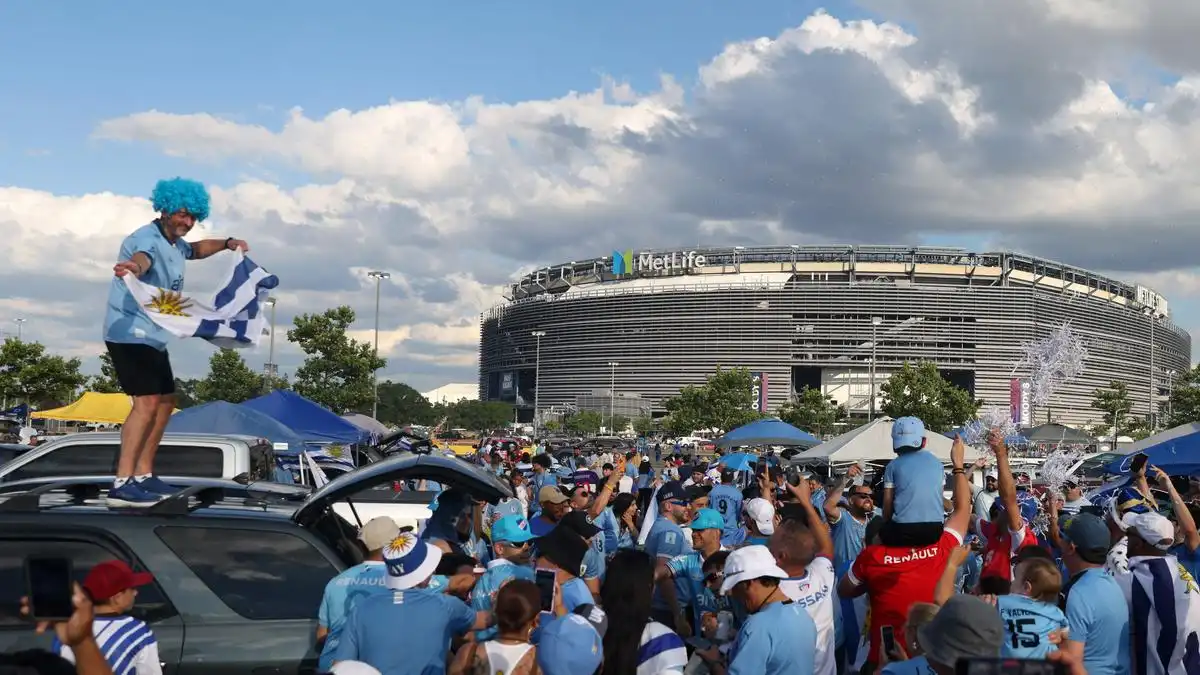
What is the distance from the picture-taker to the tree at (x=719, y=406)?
300 feet

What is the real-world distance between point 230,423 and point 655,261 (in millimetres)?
134126

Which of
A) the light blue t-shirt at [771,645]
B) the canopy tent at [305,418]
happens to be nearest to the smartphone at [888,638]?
the light blue t-shirt at [771,645]

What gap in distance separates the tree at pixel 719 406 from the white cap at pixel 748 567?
8597 centimetres

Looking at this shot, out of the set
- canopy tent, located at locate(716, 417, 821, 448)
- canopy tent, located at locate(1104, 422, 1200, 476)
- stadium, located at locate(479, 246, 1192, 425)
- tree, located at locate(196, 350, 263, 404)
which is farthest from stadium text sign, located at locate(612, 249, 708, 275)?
canopy tent, located at locate(1104, 422, 1200, 476)

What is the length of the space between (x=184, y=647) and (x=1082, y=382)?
132 m

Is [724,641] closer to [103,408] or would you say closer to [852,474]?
[852,474]

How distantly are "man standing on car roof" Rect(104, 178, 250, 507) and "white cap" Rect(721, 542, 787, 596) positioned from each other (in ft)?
9.25

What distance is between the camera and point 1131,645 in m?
5.55

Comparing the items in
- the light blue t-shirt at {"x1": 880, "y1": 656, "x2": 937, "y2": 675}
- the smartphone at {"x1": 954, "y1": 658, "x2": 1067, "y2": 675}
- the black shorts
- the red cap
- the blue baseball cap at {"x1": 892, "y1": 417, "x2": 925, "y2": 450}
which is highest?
the black shorts

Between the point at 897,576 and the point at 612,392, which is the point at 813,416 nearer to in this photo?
the point at 612,392

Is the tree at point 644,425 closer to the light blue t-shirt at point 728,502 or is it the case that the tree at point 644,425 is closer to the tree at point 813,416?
the tree at point 813,416

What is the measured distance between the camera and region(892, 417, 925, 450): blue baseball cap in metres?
6.15

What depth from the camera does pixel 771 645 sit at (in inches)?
171

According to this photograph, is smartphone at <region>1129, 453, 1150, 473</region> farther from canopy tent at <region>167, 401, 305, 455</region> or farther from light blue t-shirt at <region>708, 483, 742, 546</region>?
canopy tent at <region>167, 401, 305, 455</region>
